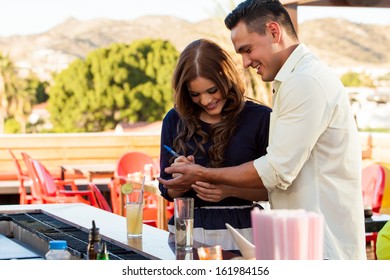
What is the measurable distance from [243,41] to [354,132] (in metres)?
0.38

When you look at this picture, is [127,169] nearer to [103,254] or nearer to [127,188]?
[127,188]

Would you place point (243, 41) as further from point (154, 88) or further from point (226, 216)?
point (154, 88)

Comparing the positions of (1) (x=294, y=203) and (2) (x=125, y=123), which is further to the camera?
(2) (x=125, y=123)

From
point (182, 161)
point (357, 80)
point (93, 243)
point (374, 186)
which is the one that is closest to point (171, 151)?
point (182, 161)

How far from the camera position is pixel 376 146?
10078 millimetres

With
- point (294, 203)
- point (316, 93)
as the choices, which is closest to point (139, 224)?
point (294, 203)

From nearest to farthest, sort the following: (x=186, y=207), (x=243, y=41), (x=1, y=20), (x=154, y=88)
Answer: (x=186, y=207)
(x=243, y=41)
(x=154, y=88)
(x=1, y=20)

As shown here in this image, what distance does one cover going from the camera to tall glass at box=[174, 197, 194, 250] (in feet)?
7.54

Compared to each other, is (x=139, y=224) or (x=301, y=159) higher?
(x=301, y=159)

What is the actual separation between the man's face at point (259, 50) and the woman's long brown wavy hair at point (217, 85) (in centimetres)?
31

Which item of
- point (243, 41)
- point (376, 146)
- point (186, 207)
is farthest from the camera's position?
point (376, 146)

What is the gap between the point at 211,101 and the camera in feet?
9.13

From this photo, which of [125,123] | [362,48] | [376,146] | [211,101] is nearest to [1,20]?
[125,123]

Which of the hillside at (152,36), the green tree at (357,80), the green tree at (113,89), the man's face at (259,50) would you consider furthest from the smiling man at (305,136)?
the hillside at (152,36)
